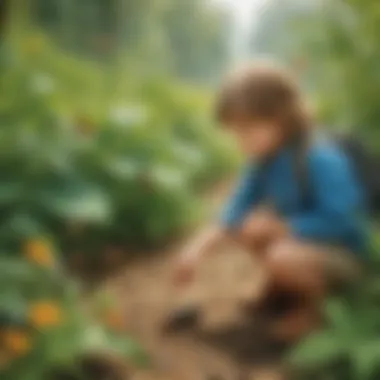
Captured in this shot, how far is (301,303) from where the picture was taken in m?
1.16

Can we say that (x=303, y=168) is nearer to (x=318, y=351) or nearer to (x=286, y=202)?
(x=286, y=202)

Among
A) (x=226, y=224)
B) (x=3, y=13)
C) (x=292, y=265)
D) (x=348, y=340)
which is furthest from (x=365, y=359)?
(x=3, y=13)

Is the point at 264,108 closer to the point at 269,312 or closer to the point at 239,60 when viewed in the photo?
the point at 239,60

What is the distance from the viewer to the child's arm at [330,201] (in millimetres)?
1170

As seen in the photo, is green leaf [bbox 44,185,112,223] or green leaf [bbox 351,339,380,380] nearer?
green leaf [bbox 351,339,380,380]

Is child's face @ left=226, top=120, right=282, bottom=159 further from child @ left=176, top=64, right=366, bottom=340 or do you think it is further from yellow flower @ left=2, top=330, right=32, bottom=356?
yellow flower @ left=2, top=330, right=32, bottom=356

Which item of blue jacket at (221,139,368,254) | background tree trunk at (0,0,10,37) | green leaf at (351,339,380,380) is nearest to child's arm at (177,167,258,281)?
blue jacket at (221,139,368,254)

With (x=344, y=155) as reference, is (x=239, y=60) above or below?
above

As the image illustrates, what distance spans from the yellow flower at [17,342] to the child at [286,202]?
0.21 m

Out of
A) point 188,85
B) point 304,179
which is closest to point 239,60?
point 188,85

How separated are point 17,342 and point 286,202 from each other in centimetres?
39

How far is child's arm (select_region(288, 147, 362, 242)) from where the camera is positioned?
117 centimetres

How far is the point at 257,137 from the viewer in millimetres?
1217

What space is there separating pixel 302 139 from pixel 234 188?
0.11 meters
